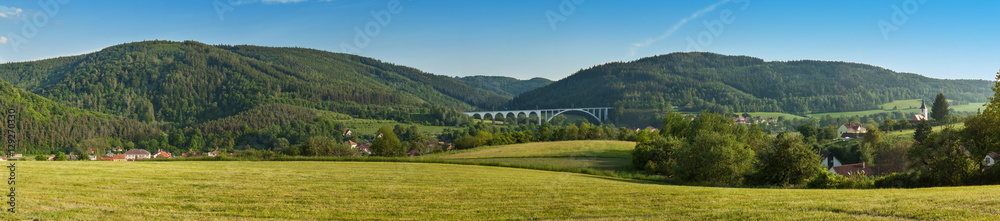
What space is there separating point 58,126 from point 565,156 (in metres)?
132

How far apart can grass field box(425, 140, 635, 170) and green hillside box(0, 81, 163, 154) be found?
3501 inches

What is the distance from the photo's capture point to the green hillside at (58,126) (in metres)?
105

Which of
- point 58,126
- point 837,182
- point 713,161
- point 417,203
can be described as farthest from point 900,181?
point 58,126

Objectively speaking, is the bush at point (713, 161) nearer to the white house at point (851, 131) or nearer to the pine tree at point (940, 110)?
the pine tree at point (940, 110)

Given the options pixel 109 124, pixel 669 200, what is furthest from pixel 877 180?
pixel 109 124

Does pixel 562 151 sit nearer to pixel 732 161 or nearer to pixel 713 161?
pixel 732 161

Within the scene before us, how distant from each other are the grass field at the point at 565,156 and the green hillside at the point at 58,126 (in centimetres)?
8893

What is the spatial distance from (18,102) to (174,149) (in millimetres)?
33055

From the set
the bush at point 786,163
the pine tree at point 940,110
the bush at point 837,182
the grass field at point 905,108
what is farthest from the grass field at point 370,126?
the grass field at point 905,108

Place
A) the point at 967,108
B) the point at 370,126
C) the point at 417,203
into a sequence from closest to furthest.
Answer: the point at 417,203
the point at 370,126
the point at 967,108

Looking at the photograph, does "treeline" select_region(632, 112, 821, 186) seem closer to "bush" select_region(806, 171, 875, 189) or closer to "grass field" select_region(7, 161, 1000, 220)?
"bush" select_region(806, 171, 875, 189)

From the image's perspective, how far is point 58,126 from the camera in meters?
121

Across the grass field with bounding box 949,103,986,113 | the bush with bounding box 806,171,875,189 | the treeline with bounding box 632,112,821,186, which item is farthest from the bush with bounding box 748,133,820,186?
the grass field with bounding box 949,103,986,113

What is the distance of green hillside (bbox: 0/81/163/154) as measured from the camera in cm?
10474
